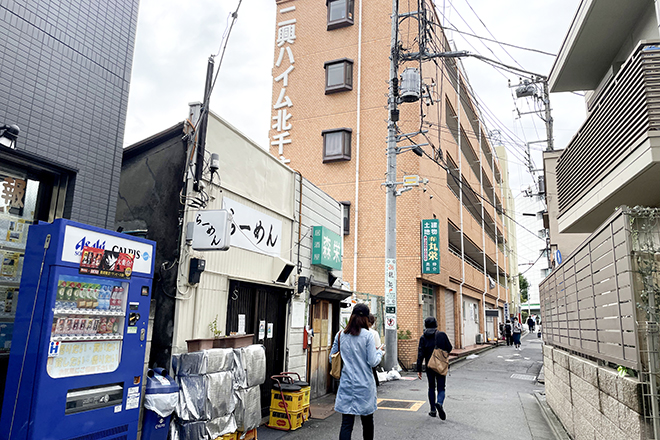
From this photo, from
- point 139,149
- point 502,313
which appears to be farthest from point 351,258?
point 502,313

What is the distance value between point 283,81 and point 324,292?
14.6 metres

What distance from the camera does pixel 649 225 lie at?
4434 mm

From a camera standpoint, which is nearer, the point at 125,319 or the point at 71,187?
the point at 125,319

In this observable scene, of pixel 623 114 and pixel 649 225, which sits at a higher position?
pixel 623 114

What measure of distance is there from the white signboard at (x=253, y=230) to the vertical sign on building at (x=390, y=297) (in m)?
5.57

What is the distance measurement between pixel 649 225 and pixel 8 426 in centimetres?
639

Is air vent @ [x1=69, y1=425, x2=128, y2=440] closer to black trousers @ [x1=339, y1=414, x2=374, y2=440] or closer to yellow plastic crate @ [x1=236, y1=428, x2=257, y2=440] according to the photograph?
yellow plastic crate @ [x1=236, y1=428, x2=257, y2=440]

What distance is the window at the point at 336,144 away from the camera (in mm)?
19922

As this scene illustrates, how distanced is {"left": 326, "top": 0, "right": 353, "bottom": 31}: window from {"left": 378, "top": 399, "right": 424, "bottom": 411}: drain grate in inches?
671

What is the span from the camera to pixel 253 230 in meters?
8.34

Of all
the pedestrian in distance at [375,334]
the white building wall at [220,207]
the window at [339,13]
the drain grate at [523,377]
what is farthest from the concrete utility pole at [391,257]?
the window at [339,13]

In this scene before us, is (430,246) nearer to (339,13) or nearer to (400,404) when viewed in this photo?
(400,404)

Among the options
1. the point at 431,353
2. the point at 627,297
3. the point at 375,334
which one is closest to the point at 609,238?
the point at 627,297

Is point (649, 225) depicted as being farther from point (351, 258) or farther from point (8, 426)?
point (351, 258)
